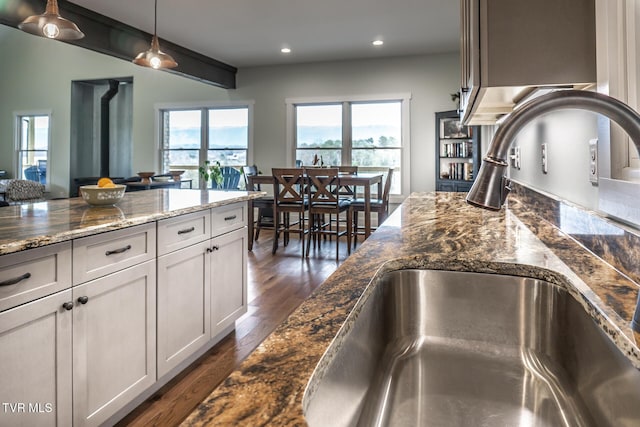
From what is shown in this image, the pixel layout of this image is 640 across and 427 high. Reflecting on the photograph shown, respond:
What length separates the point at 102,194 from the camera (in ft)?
6.40

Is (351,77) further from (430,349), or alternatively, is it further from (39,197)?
(430,349)

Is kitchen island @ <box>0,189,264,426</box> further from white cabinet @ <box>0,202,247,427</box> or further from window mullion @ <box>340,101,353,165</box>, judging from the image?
window mullion @ <box>340,101,353,165</box>

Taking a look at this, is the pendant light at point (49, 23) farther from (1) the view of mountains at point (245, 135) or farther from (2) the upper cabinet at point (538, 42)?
→ (1) the view of mountains at point (245, 135)

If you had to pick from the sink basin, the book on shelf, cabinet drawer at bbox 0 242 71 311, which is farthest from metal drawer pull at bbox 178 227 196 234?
→ the book on shelf

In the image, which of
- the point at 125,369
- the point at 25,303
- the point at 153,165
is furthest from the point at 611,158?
the point at 153,165

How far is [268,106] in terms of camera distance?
274 inches

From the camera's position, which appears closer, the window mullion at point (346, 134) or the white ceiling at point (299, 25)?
the white ceiling at point (299, 25)

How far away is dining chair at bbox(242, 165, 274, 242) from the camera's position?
212 inches

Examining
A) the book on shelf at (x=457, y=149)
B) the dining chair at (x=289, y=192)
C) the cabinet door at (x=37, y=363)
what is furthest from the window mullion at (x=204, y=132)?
the cabinet door at (x=37, y=363)

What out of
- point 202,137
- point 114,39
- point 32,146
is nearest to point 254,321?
point 114,39

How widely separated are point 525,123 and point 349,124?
6.27m

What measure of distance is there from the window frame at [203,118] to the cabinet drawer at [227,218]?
4.60 meters

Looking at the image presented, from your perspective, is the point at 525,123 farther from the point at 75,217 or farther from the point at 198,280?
the point at 198,280

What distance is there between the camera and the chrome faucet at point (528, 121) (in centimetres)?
54
